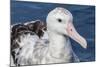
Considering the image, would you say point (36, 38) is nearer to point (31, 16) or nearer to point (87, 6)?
point (31, 16)

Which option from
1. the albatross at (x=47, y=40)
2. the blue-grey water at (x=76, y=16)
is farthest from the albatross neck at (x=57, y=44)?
the blue-grey water at (x=76, y=16)

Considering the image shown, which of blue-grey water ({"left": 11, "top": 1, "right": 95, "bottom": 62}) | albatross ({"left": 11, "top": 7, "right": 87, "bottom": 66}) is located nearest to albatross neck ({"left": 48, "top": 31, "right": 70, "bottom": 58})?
albatross ({"left": 11, "top": 7, "right": 87, "bottom": 66})

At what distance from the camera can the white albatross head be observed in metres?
2.54

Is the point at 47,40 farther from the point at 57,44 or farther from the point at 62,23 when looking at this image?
the point at 62,23

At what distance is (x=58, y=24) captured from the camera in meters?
2.56

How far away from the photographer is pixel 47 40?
2.51 meters

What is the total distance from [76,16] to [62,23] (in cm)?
19

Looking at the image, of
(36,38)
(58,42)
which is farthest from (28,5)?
(58,42)

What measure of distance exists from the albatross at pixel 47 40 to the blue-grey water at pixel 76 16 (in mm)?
46

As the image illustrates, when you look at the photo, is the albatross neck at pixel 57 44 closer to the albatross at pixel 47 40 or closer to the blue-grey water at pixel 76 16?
the albatross at pixel 47 40

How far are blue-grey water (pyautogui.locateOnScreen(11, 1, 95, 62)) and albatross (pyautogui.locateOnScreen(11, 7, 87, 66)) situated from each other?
5 centimetres

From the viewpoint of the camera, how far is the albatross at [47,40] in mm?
2400
